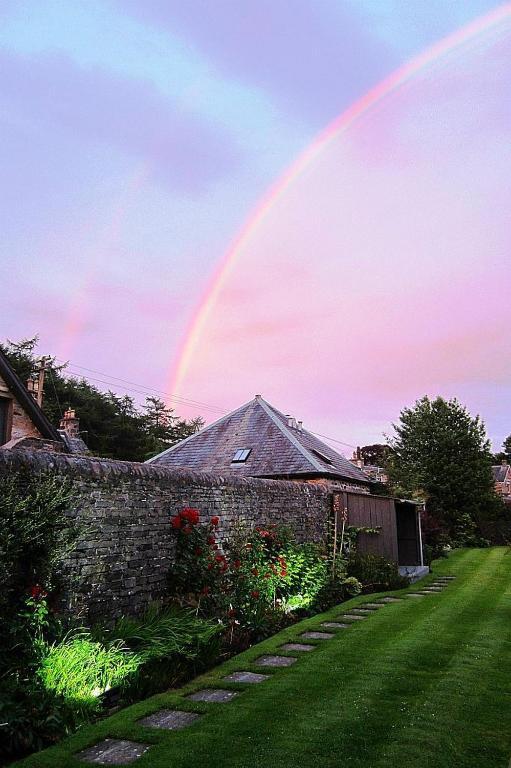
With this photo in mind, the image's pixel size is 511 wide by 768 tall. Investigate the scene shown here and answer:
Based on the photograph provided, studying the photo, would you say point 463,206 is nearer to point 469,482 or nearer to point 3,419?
point 3,419

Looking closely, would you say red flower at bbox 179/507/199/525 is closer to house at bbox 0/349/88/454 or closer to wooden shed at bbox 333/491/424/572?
house at bbox 0/349/88/454

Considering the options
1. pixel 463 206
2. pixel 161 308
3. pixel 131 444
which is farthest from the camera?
pixel 131 444

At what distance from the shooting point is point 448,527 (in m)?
27.0

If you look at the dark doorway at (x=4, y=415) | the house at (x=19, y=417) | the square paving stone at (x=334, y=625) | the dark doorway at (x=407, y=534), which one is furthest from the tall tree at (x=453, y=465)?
the dark doorway at (x=4, y=415)

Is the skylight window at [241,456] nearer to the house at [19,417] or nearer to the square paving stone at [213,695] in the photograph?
the house at [19,417]

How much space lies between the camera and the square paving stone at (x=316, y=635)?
8.07 meters

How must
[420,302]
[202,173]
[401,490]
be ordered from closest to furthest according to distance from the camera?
[202,173] → [420,302] → [401,490]

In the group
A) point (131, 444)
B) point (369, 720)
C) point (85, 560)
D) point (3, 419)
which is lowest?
point (369, 720)

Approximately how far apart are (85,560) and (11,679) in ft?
5.50

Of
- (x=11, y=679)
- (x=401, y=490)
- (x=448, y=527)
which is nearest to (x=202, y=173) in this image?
(x=11, y=679)

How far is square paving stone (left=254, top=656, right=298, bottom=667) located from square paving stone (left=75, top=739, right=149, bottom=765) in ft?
8.50

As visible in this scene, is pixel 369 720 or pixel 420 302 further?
pixel 420 302

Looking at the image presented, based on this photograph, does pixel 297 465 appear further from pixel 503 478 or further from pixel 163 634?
pixel 503 478

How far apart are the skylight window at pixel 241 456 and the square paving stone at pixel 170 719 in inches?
512
